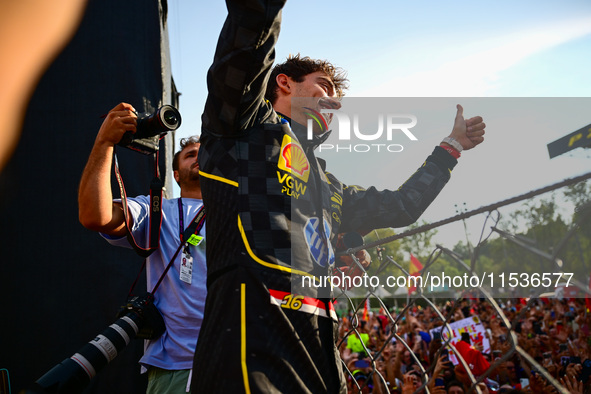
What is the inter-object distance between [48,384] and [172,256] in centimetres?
67

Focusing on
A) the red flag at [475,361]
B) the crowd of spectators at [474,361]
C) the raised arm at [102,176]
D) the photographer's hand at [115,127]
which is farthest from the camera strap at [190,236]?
the red flag at [475,361]

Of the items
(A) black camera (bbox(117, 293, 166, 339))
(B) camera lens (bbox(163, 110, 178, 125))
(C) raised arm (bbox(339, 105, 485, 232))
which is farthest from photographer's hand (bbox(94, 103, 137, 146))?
(C) raised arm (bbox(339, 105, 485, 232))

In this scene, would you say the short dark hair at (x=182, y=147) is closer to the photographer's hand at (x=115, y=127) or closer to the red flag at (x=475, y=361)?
the photographer's hand at (x=115, y=127)

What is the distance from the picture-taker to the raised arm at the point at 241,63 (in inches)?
39.4

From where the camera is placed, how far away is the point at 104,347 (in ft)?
5.17

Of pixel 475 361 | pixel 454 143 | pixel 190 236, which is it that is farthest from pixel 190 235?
pixel 475 361

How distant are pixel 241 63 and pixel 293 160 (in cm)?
29

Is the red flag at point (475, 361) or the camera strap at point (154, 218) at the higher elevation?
the camera strap at point (154, 218)

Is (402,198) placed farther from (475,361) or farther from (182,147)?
(475,361)

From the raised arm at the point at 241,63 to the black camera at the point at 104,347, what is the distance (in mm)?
921

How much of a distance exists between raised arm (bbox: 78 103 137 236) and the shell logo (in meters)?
0.77

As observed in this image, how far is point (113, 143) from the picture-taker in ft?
5.52

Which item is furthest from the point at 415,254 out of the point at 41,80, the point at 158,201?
the point at 41,80

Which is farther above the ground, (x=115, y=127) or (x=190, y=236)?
(x=115, y=127)
